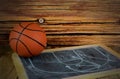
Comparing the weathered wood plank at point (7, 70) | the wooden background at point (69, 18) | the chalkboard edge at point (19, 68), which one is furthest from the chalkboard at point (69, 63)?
the wooden background at point (69, 18)

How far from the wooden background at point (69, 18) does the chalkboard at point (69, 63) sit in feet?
1.20

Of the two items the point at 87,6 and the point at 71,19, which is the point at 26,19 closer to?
the point at 71,19

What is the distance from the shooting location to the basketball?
2.04m

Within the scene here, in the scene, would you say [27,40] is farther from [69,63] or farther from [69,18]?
[69,18]

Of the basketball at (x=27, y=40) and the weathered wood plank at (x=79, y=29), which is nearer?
the basketball at (x=27, y=40)

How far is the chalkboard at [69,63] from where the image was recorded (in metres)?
1.81

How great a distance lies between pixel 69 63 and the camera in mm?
2045

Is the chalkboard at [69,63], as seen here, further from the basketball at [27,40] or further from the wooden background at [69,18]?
the wooden background at [69,18]

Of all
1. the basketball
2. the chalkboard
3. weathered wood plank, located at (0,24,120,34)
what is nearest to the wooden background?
weathered wood plank, located at (0,24,120,34)

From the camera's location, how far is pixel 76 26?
2.72 metres

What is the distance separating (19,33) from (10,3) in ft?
2.36

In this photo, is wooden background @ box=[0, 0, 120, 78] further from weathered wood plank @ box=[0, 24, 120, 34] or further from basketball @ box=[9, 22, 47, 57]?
basketball @ box=[9, 22, 47, 57]

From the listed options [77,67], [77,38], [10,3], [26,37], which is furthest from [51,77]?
[10,3]

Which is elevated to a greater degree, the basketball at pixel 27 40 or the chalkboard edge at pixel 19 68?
the basketball at pixel 27 40
